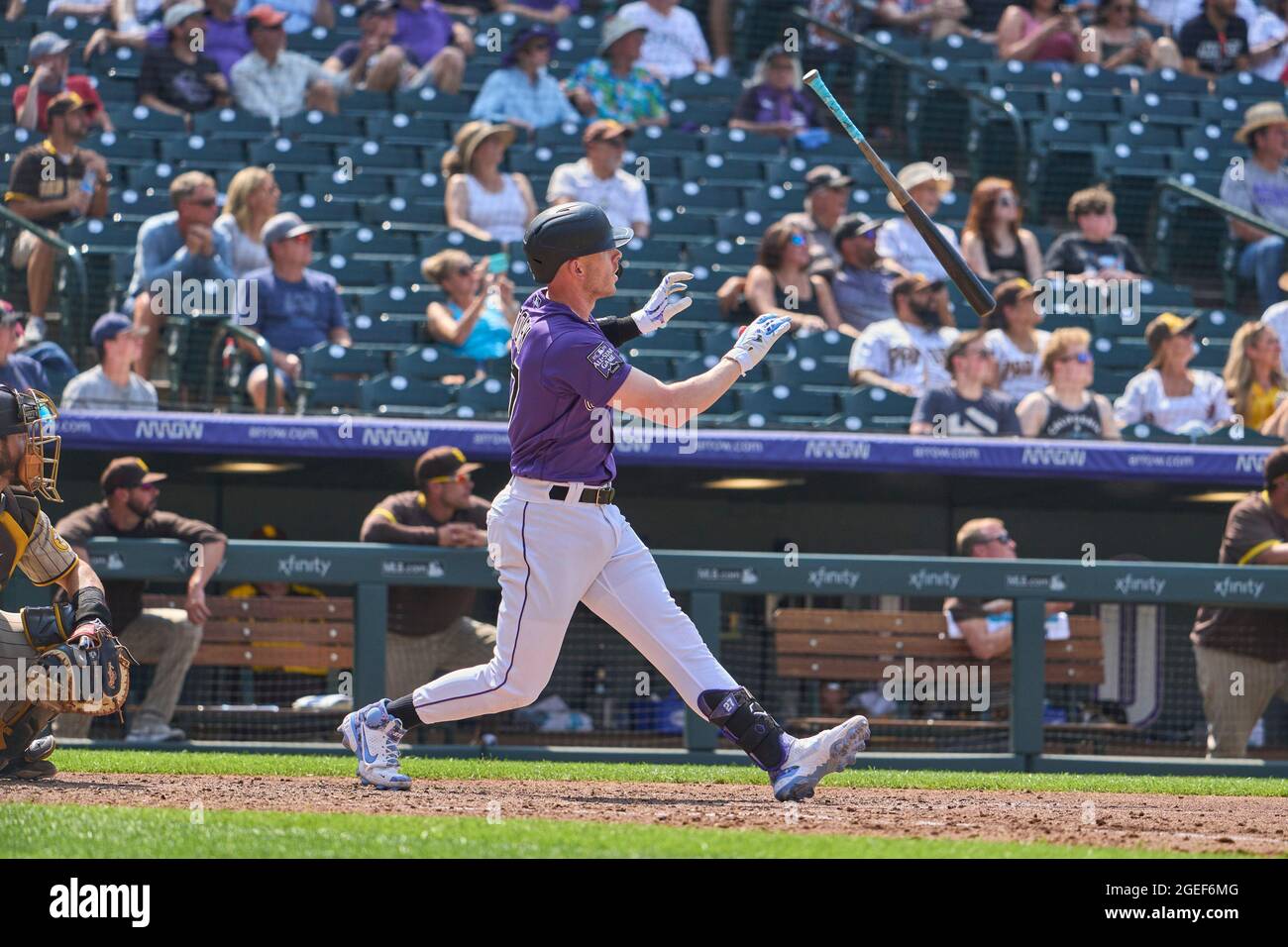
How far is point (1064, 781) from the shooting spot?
7395mm

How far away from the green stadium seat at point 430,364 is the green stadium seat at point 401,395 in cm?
30

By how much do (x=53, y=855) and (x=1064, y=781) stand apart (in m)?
4.33

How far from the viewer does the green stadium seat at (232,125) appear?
12273 millimetres

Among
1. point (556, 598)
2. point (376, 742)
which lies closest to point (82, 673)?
point (376, 742)

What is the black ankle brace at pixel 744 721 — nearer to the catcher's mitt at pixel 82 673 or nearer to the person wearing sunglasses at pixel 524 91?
the catcher's mitt at pixel 82 673

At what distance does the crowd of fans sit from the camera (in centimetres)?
1027

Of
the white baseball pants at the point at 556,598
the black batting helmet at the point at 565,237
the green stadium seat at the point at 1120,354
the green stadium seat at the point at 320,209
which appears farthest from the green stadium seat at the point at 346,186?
the white baseball pants at the point at 556,598

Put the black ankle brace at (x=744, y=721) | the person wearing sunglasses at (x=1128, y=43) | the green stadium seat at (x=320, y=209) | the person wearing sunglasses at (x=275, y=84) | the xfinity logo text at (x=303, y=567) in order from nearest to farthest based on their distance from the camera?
the black ankle brace at (x=744, y=721)
the xfinity logo text at (x=303, y=567)
the green stadium seat at (x=320, y=209)
the person wearing sunglasses at (x=275, y=84)
the person wearing sunglasses at (x=1128, y=43)

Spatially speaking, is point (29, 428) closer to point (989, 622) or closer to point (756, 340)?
point (756, 340)

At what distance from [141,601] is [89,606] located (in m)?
2.73

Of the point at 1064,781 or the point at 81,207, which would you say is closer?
the point at 1064,781

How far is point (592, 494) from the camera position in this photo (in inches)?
214
